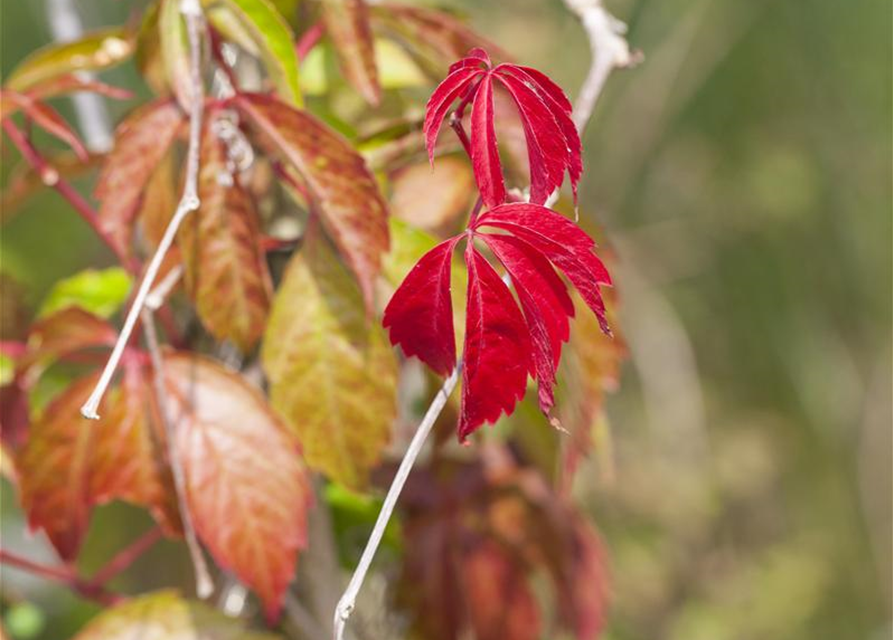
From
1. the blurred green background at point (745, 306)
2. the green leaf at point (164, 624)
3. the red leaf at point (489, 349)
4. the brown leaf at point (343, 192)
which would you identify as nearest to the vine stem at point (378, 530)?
the red leaf at point (489, 349)

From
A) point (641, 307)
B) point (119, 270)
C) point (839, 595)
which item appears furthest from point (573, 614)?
point (839, 595)

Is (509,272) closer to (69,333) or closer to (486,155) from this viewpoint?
(486,155)

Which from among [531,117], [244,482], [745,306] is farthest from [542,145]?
[745,306]

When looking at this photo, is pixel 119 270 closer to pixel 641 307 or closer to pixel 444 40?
pixel 444 40

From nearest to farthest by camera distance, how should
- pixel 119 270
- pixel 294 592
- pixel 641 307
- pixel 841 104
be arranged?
pixel 294 592, pixel 119 270, pixel 641 307, pixel 841 104

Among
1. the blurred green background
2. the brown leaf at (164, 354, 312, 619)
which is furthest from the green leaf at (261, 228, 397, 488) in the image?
the blurred green background

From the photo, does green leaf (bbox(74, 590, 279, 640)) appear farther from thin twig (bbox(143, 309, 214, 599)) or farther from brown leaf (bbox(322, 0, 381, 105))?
brown leaf (bbox(322, 0, 381, 105))
